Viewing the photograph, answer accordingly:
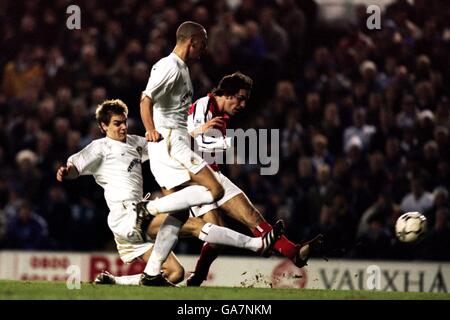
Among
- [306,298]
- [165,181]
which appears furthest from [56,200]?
[306,298]

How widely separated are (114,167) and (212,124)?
3.39ft

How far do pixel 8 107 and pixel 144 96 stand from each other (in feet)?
25.3

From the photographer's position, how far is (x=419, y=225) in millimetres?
9352

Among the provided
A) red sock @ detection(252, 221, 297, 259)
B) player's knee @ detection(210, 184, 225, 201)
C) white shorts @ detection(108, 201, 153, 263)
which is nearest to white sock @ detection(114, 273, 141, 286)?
white shorts @ detection(108, 201, 153, 263)

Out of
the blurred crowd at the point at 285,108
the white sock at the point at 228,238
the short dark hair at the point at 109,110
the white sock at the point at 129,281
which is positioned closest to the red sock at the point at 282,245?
the white sock at the point at 228,238

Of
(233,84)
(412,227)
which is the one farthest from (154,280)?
(412,227)

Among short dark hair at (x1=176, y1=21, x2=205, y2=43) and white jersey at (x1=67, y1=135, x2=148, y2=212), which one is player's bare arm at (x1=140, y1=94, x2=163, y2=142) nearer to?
short dark hair at (x1=176, y1=21, x2=205, y2=43)

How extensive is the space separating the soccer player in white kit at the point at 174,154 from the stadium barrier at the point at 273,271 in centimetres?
328

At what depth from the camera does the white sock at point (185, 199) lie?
26.8 feet

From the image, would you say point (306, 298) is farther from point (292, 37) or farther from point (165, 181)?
point (292, 37)

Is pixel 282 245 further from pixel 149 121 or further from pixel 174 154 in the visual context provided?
pixel 149 121

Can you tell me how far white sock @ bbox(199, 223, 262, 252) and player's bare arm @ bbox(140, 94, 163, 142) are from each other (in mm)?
905

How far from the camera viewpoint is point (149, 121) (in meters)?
7.96

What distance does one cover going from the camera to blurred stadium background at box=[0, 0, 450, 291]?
12.7m
